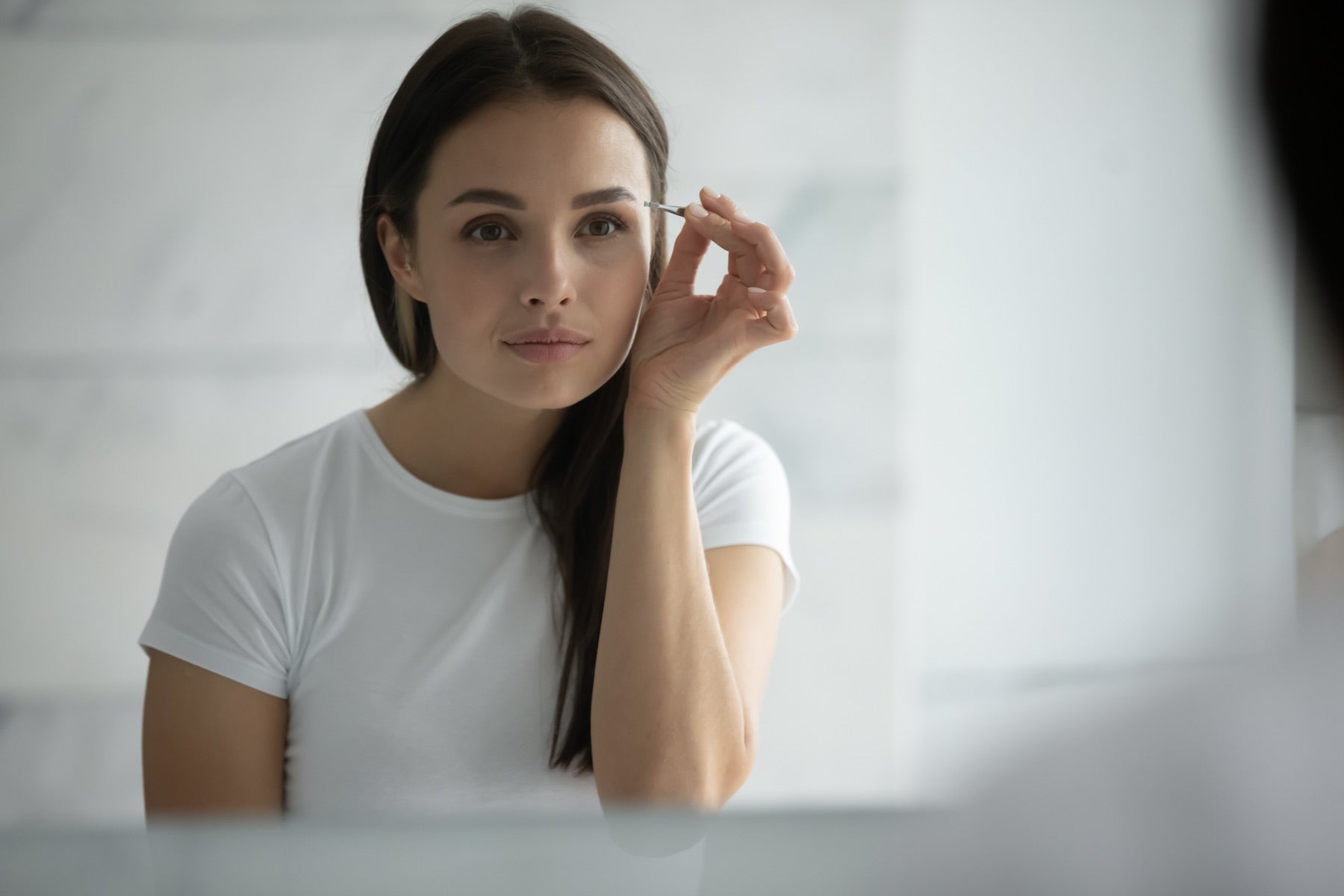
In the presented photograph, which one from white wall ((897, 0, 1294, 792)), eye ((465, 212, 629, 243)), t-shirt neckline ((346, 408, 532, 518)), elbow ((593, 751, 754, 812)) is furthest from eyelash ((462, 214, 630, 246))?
white wall ((897, 0, 1294, 792))

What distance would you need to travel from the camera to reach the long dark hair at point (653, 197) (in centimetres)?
45

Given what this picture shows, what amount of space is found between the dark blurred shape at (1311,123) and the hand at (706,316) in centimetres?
25

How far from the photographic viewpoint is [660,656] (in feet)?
1.45

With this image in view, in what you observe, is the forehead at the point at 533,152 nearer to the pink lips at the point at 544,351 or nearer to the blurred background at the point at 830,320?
the pink lips at the point at 544,351

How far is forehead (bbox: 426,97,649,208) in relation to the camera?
0.44 m

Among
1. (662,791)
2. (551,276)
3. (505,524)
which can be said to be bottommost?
(662,791)

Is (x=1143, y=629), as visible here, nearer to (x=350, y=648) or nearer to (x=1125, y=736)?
(x=350, y=648)

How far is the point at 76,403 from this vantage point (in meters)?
0.91

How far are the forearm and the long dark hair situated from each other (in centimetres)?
3

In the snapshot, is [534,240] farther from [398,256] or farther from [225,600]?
[225,600]

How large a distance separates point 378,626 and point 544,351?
0.15m

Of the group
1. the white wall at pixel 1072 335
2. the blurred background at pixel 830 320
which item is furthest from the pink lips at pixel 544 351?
the white wall at pixel 1072 335

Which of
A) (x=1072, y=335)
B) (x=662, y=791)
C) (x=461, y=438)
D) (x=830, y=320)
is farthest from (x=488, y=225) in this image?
(x=1072, y=335)

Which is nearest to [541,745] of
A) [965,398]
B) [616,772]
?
[616,772]
